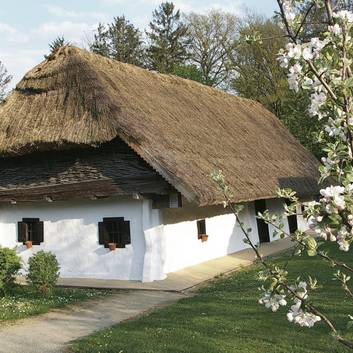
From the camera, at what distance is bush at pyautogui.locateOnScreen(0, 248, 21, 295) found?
35.4 ft

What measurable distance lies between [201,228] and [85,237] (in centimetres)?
341

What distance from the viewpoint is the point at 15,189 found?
47.4ft

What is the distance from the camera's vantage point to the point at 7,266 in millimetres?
10805

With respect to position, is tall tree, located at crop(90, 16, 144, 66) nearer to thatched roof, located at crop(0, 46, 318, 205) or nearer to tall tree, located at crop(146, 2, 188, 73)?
tall tree, located at crop(146, 2, 188, 73)

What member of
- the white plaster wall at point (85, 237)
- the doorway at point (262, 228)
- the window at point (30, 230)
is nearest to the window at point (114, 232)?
the white plaster wall at point (85, 237)

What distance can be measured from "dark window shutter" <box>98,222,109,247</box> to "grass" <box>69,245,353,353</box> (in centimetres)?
370

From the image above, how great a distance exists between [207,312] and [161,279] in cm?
368

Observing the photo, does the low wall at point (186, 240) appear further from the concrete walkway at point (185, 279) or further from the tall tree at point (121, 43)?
the tall tree at point (121, 43)

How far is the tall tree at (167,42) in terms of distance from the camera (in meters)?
41.9

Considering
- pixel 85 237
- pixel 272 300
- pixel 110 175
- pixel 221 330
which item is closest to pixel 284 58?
pixel 272 300

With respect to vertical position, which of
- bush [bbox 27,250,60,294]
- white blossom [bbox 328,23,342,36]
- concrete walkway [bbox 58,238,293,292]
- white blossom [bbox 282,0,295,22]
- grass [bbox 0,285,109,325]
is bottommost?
grass [bbox 0,285,109,325]

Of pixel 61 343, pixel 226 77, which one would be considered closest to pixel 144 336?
pixel 61 343

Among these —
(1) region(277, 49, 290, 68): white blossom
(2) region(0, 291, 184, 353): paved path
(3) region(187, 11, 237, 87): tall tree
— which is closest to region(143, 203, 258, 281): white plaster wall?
(2) region(0, 291, 184, 353): paved path

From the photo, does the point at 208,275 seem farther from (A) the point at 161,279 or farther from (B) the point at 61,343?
(B) the point at 61,343
